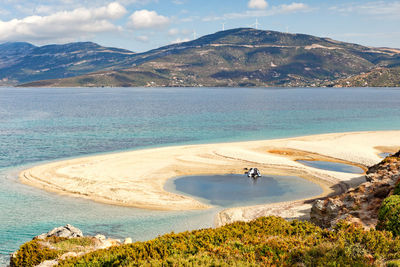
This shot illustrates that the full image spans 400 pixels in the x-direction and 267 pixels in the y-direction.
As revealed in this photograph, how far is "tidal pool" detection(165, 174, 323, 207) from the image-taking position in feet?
125

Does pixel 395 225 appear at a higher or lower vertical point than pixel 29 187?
higher

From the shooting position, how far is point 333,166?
53062 mm

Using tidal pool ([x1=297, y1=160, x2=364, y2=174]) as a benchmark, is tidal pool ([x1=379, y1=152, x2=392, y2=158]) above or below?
above

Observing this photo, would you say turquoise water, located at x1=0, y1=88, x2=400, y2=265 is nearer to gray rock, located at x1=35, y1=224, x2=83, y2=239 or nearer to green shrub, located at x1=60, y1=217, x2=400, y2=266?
gray rock, located at x1=35, y1=224, x2=83, y2=239

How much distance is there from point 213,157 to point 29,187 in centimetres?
3000

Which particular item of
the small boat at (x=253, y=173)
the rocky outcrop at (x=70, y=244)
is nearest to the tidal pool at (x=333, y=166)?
the small boat at (x=253, y=173)

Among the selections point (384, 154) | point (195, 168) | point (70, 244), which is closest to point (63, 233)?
point (70, 244)

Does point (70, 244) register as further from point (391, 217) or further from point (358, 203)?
point (358, 203)

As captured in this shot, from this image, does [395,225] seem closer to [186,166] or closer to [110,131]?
[186,166]

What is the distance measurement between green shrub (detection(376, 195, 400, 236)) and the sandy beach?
528 inches

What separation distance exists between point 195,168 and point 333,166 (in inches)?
915

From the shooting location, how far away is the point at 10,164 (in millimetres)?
52375

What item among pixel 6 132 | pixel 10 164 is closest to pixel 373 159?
pixel 10 164

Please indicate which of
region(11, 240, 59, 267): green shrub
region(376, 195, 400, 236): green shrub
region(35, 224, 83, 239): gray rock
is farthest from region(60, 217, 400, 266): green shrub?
region(35, 224, 83, 239): gray rock
